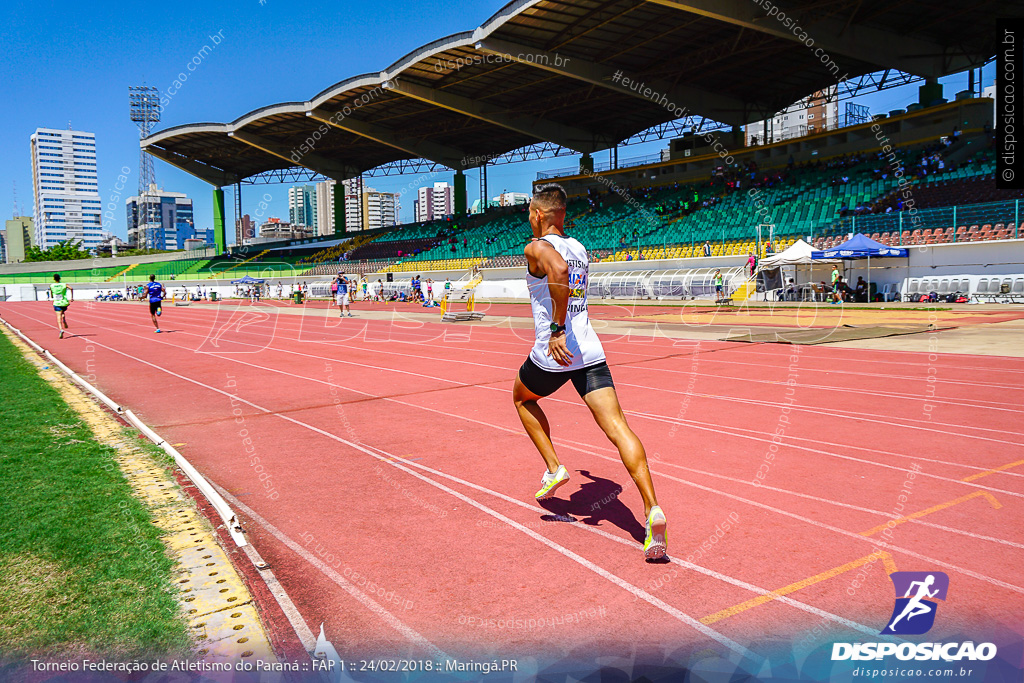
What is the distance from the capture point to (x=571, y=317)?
404cm

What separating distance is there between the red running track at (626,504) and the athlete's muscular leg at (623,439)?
0.42 meters

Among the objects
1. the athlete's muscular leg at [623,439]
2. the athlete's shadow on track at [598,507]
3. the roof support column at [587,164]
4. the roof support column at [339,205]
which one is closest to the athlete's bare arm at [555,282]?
the athlete's muscular leg at [623,439]

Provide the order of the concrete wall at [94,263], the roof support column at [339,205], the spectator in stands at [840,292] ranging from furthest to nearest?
1. the concrete wall at [94,263]
2. the roof support column at [339,205]
3. the spectator in stands at [840,292]

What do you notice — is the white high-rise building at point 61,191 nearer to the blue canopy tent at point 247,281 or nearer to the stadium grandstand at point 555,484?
the blue canopy tent at point 247,281

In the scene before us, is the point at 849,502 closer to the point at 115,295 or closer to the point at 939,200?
the point at 939,200

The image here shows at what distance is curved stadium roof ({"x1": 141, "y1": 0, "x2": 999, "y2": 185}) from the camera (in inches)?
1280

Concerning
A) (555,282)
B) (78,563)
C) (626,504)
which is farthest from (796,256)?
(78,563)

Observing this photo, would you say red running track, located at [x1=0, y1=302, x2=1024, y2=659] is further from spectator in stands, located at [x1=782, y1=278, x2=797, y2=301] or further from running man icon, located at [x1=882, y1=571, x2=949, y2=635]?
spectator in stands, located at [x1=782, y1=278, x2=797, y2=301]

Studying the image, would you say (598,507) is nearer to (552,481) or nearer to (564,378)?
(552,481)

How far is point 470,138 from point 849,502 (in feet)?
191

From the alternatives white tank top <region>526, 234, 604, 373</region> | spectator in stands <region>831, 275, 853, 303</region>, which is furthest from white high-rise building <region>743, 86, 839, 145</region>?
white tank top <region>526, 234, 604, 373</region>

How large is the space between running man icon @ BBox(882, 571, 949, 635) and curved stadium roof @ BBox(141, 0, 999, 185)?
29.7 metres

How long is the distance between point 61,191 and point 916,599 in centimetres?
22919

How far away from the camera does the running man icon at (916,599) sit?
9.72 ft
